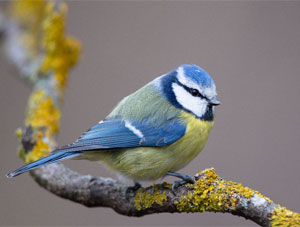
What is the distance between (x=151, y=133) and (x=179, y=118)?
0.18m

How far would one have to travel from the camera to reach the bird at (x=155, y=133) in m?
1.92

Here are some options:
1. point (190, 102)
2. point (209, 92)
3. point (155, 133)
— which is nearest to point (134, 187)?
point (155, 133)

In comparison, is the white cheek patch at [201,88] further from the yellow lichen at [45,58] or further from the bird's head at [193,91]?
the yellow lichen at [45,58]

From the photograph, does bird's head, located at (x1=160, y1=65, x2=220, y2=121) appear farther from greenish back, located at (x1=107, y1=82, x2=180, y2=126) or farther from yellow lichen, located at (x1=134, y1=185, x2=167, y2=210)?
yellow lichen, located at (x1=134, y1=185, x2=167, y2=210)

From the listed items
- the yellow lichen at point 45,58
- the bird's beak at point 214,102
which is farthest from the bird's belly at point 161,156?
the yellow lichen at point 45,58

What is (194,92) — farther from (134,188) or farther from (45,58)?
(45,58)

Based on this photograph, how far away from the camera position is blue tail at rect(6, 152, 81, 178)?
73.2 inches

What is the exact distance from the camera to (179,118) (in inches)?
78.9

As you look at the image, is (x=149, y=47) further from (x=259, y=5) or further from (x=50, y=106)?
(x=50, y=106)

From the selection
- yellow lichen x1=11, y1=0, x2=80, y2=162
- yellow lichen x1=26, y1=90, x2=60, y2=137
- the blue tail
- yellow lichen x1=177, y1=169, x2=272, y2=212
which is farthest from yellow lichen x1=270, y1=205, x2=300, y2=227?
yellow lichen x1=26, y1=90, x2=60, y2=137

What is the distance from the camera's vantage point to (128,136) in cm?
198

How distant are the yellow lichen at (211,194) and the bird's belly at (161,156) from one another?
0.76 feet

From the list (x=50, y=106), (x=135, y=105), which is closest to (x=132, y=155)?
(x=135, y=105)

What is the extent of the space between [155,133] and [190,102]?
0.90 feet
